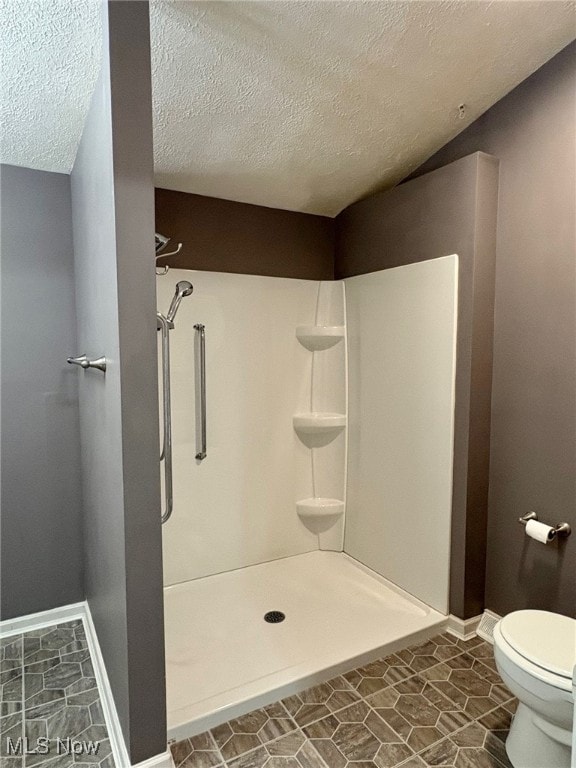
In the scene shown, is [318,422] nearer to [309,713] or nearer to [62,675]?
[309,713]

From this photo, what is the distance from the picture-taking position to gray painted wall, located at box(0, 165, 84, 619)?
2156 mm

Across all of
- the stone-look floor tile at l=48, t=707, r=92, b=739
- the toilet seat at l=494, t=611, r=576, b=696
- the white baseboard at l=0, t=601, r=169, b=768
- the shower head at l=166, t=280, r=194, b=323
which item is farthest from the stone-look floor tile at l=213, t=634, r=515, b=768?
the shower head at l=166, t=280, r=194, b=323

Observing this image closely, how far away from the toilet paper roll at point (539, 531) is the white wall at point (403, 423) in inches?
14.1

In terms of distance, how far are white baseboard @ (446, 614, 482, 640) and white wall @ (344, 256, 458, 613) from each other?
9cm

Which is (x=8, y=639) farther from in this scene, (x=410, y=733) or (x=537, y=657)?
(x=537, y=657)

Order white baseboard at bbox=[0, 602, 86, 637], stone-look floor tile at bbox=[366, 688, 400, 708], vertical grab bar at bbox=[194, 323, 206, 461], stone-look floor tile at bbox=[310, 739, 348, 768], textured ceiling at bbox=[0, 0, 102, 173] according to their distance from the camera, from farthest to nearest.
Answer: vertical grab bar at bbox=[194, 323, 206, 461] → white baseboard at bbox=[0, 602, 86, 637] → stone-look floor tile at bbox=[366, 688, 400, 708] → stone-look floor tile at bbox=[310, 739, 348, 768] → textured ceiling at bbox=[0, 0, 102, 173]

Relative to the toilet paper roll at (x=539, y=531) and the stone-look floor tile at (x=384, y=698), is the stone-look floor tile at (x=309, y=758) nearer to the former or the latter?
the stone-look floor tile at (x=384, y=698)

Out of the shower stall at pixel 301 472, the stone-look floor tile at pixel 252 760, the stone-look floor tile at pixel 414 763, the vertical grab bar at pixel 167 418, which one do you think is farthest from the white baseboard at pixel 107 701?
the stone-look floor tile at pixel 414 763

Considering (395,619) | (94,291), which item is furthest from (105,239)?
(395,619)

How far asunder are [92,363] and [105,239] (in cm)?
45

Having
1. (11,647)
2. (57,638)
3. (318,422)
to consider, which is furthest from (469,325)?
(11,647)

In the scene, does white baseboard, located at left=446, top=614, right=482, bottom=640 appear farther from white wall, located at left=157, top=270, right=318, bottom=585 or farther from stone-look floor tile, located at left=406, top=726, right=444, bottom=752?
white wall, located at left=157, top=270, right=318, bottom=585

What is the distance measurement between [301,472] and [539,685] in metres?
1.78

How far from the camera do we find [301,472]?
298 centimetres
